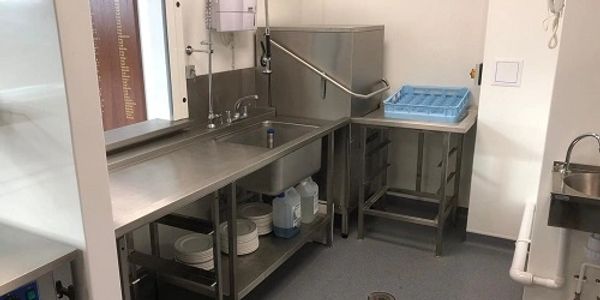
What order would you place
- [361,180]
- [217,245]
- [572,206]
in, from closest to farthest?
[572,206]
[217,245]
[361,180]

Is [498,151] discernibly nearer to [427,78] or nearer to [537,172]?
[537,172]

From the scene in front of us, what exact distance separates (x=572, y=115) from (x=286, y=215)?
1.56 metres

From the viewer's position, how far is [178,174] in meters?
1.95

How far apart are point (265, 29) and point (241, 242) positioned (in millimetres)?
1375

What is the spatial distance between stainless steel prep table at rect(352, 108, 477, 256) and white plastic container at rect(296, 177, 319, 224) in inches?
13.4

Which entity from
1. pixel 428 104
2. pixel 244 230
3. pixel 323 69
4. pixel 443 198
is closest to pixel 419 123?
pixel 428 104

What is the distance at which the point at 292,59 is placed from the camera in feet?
10.2

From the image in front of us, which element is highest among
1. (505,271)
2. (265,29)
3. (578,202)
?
(265,29)

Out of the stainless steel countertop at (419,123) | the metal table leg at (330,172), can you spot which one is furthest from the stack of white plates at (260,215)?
the stainless steel countertop at (419,123)

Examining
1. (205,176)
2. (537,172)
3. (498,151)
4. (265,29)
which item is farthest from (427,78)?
(205,176)

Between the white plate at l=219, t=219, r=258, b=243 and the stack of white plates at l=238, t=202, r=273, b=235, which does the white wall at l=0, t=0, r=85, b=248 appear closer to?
the white plate at l=219, t=219, r=258, b=243

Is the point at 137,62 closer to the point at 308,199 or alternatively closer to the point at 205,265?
the point at 205,265

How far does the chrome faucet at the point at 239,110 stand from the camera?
281cm

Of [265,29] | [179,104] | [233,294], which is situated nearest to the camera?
[233,294]
